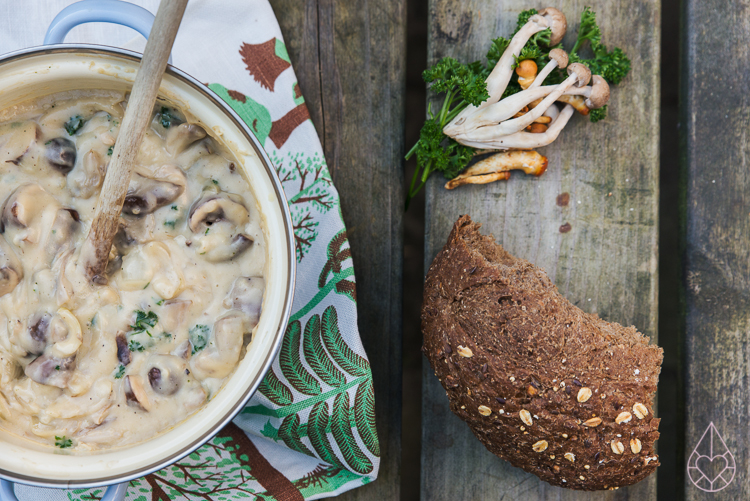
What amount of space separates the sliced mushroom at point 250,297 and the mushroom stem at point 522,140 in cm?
76

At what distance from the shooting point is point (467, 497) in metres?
1.69

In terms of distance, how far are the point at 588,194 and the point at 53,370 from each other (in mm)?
1565

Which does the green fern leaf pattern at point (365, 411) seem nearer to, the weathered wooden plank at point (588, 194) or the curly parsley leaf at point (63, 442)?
the weathered wooden plank at point (588, 194)

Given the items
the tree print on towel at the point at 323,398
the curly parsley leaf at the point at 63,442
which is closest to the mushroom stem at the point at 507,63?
the tree print on towel at the point at 323,398

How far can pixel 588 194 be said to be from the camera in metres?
1.66

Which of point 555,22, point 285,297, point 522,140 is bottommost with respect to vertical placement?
point 285,297

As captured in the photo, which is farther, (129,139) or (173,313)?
(173,313)

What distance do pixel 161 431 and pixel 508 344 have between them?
898mm

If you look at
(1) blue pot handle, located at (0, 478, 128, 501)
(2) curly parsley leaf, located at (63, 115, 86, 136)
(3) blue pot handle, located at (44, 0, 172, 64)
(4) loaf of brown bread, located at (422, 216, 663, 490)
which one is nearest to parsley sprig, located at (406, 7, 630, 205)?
(4) loaf of brown bread, located at (422, 216, 663, 490)

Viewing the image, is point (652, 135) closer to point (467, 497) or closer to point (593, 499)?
point (593, 499)

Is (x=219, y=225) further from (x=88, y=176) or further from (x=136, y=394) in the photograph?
(x=136, y=394)

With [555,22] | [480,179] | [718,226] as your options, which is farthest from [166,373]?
[718,226]

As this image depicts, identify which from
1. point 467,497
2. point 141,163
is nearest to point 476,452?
point 467,497

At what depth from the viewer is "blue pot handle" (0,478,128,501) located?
47.4 inches
